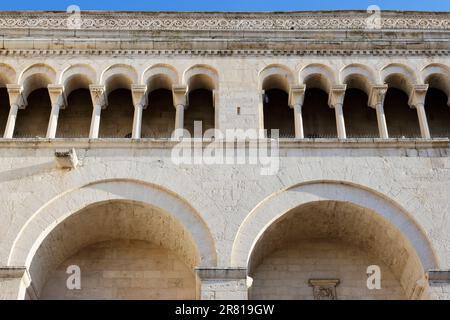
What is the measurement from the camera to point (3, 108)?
46.3 ft

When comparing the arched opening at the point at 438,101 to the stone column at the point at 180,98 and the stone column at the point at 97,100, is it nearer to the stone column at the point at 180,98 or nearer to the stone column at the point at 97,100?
the stone column at the point at 180,98

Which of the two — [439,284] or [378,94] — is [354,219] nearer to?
[439,284]

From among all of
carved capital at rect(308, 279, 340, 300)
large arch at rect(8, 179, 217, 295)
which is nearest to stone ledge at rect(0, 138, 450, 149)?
large arch at rect(8, 179, 217, 295)

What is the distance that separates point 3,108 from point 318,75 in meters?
5.94

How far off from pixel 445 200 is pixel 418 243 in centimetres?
96

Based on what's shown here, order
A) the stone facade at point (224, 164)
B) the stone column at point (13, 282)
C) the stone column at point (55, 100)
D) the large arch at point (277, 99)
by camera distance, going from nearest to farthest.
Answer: the stone column at point (13, 282) → the stone facade at point (224, 164) → the stone column at point (55, 100) → the large arch at point (277, 99)

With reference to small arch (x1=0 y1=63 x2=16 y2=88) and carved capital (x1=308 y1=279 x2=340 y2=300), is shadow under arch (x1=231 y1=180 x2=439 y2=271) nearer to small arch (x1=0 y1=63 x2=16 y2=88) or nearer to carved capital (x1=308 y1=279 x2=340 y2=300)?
carved capital (x1=308 y1=279 x2=340 y2=300)

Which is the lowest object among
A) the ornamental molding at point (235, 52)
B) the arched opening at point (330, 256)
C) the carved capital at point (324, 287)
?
the carved capital at point (324, 287)

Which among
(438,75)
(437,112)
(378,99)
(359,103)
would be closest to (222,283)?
(378,99)

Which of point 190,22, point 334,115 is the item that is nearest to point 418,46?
point 334,115

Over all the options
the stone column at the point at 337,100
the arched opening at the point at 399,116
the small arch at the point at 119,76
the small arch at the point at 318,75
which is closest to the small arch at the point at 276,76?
the small arch at the point at 318,75

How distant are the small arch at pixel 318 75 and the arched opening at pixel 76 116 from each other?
4040 mm

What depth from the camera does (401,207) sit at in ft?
39.2

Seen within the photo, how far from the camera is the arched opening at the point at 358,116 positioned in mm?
13891
